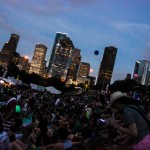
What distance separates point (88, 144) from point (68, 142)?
30.7 inches

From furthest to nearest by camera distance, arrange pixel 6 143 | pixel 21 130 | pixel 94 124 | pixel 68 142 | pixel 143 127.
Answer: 1. pixel 94 124
2. pixel 21 130
3. pixel 68 142
4. pixel 6 143
5. pixel 143 127

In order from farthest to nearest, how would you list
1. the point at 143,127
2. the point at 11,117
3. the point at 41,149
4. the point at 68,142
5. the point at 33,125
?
1. the point at 33,125
2. the point at 11,117
3. the point at 41,149
4. the point at 68,142
5. the point at 143,127

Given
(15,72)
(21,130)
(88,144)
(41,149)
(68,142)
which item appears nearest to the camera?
(88,144)

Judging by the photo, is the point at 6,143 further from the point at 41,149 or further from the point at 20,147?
the point at 41,149

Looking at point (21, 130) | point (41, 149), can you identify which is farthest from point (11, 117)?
point (41, 149)

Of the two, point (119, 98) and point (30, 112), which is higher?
point (119, 98)

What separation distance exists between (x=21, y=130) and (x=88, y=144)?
4.84 m

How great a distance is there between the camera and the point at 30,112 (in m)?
15.5

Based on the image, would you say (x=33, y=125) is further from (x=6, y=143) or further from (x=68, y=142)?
(x=6, y=143)

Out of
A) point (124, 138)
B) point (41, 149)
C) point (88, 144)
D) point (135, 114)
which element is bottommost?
point (41, 149)

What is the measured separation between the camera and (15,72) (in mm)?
152625

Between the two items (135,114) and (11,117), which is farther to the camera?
(11,117)

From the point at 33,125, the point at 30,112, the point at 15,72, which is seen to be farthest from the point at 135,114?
the point at 15,72

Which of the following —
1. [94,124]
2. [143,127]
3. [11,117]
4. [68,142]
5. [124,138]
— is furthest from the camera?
[94,124]
